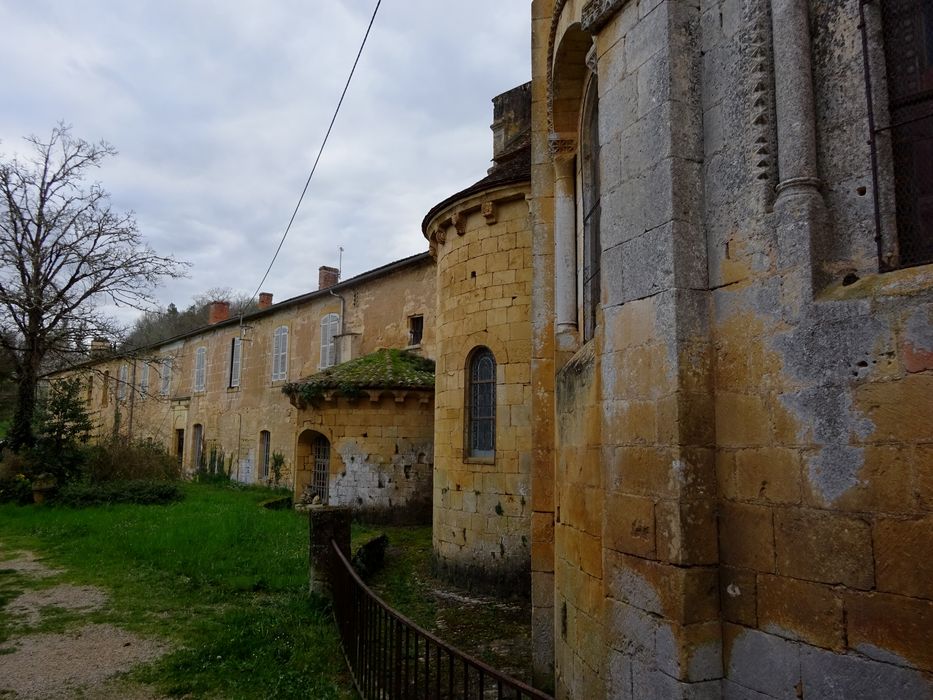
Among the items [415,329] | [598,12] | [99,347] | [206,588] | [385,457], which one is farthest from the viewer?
[99,347]

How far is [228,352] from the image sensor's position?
2491 centimetres

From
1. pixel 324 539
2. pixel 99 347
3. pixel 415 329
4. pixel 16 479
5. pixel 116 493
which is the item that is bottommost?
pixel 116 493

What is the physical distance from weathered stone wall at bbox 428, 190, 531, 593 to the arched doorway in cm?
647

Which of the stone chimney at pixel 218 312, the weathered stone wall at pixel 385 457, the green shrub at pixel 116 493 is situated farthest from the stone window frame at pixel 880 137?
the stone chimney at pixel 218 312

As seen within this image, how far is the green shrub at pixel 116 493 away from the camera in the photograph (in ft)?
47.8

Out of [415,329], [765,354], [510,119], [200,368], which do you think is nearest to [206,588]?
[765,354]

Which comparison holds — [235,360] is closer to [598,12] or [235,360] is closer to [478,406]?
[478,406]

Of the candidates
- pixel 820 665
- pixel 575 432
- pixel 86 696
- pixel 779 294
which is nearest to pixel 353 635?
pixel 86 696

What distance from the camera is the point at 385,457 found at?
13523 mm

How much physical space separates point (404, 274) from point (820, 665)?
14978 mm

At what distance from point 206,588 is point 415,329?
31.0 feet

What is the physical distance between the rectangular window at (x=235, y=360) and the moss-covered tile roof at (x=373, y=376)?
9756 mm

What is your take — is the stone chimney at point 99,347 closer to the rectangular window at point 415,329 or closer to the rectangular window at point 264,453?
the rectangular window at point 264,453

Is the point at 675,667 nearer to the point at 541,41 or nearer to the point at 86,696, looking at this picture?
the point at 86,696
